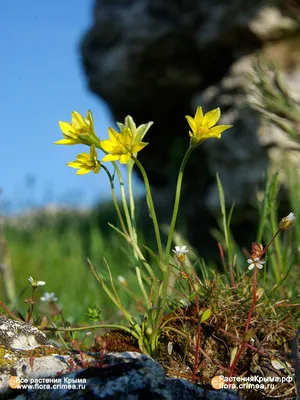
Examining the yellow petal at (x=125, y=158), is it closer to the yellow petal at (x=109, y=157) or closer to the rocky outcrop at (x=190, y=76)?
the yellow petal at (x=109, y=157)

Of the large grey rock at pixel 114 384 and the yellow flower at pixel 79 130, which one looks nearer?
the large grey rock at pixel 114 384

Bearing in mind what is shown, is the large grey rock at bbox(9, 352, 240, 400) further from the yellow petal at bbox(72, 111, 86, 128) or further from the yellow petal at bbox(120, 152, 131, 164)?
the yellow petal at bbox(72, 111, 86, 128)

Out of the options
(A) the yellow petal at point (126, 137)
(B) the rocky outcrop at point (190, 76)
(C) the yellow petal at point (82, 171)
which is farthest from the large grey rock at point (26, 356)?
(B) the rocky outcrop at point (190, 76)

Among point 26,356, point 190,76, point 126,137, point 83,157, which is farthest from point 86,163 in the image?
point 190,76

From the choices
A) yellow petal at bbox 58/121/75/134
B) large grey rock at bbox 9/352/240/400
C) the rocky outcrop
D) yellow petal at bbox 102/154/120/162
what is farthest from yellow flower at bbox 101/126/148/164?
the rocky outcrop

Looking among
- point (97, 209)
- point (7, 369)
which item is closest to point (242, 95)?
point (7, 369)

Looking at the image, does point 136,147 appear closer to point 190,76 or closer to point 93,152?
point 93,152
